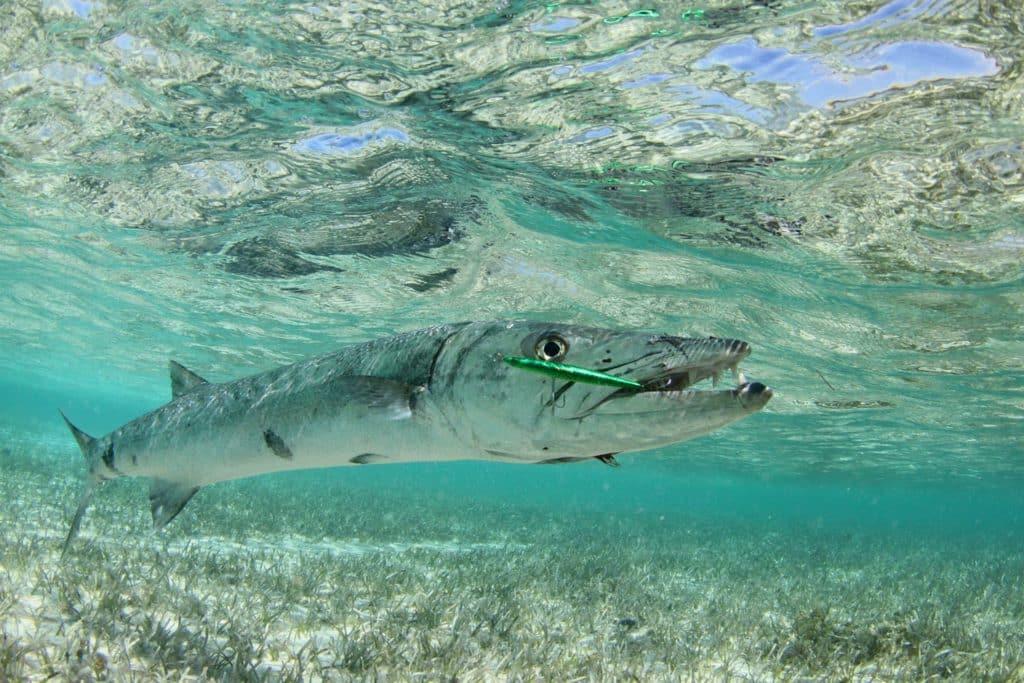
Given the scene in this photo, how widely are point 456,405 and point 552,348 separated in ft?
2.09

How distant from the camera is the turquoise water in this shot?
6527 millimetres

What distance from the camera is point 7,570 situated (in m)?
5.80

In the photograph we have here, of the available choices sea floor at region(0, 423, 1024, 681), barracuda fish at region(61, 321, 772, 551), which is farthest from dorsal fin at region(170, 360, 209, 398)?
sea floor at region(0, 423, 1024, 681)

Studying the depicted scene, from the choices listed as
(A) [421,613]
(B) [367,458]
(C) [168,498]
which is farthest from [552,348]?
(A) [421,613]

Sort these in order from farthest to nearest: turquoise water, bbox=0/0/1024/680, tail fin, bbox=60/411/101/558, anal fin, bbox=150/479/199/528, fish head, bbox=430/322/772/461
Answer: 1. turquoise water, bbox=0/0/1024/680
2. tail fin, bbox=60/411/101/558
3. anal fin, bbox=150/479/199/528
4. fish head, bbox=430/322/772/461

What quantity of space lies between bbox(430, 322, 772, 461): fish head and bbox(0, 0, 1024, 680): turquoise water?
1748mm

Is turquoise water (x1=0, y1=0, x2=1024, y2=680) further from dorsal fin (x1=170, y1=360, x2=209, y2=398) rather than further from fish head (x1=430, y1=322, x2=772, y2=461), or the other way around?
dorsal fin (x1=170, y1=360, x2=209, y2=398)

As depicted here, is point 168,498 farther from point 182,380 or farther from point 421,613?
point 421,613

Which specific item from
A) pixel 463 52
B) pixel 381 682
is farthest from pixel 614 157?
pixel 381 682

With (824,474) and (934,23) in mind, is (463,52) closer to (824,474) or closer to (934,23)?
(934,23)

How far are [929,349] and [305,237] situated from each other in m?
16.7

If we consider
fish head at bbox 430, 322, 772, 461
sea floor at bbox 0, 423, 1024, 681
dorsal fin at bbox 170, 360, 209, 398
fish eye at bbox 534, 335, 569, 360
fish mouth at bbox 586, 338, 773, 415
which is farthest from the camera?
dorsal fin at bbox 170, 360, 209, 398

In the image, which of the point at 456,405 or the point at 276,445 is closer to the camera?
the point at 456,405

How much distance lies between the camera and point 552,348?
2.80m
